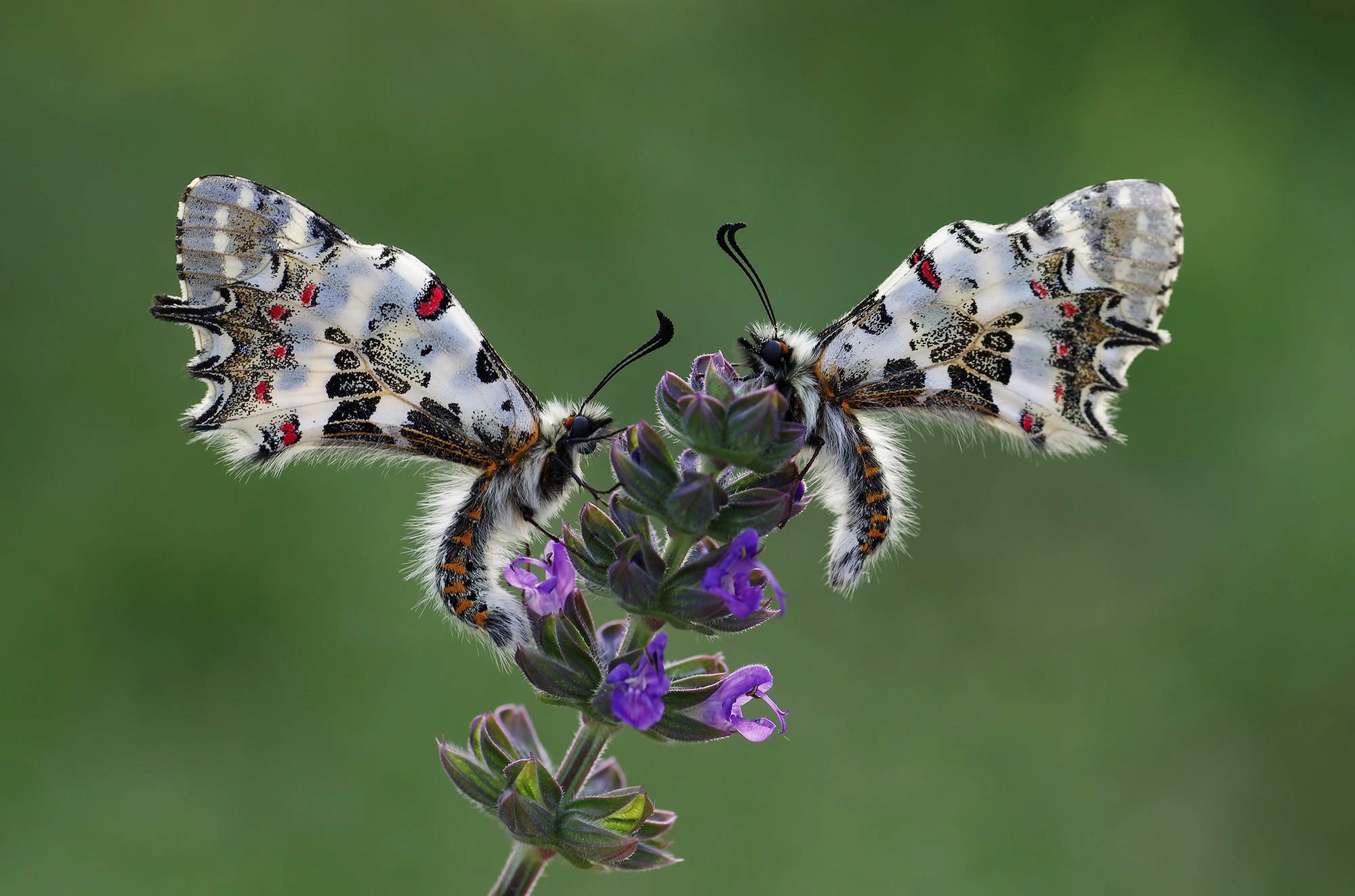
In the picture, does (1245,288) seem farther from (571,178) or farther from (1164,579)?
(571,178)

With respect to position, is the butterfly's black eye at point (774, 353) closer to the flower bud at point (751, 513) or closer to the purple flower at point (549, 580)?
the flower bud at point (751, 513)

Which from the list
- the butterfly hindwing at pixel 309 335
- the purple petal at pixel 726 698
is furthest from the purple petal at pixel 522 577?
the purple petal at pixel 726 698

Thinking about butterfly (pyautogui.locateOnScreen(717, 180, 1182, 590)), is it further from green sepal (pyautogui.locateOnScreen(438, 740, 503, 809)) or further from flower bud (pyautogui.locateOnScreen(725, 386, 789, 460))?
green sepal (pyautogui.locateOnScreen(438, 740, 503, 809))

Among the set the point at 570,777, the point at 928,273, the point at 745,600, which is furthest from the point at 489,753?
the point at 928,273

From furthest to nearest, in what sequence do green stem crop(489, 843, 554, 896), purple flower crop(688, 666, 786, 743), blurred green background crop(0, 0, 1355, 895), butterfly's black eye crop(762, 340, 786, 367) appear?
blurred green background crop(0, 0, 1355, 895) → butterfly's black eye crop(762, 340, 786, 367) → purple flower crop(688, 666, 786, 743) → green stem crop(489, 843, 554, 896)

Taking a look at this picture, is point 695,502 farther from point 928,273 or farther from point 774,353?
point 928,273

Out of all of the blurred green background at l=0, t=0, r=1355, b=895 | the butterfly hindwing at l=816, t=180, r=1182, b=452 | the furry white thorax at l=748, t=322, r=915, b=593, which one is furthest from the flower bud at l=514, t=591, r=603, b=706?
the blurred green background at l=0, t=0, r=1355, b=895
